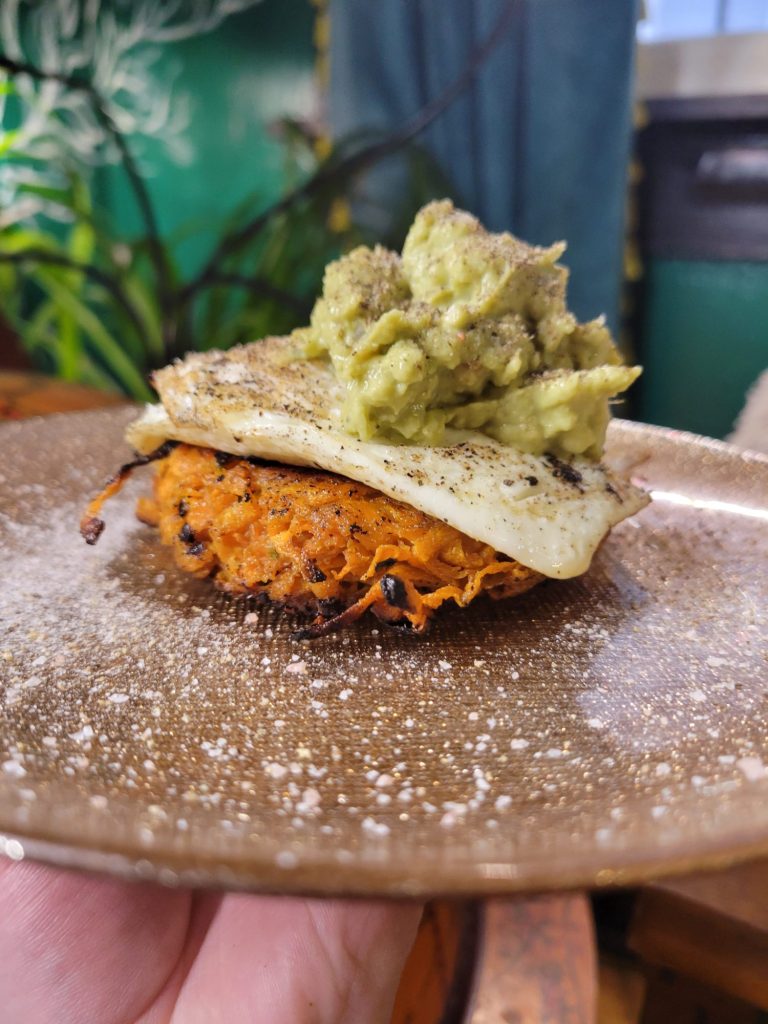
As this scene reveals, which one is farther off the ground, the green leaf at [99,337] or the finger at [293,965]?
the finger at [293,965]

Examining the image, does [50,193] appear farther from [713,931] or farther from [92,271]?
[713,931]

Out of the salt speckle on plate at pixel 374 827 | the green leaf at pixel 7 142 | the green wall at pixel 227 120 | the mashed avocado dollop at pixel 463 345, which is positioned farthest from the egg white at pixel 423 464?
the green wall at pixel 227 120

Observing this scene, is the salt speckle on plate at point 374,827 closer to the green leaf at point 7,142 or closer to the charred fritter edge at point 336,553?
the charred fritter edge at point 336,553

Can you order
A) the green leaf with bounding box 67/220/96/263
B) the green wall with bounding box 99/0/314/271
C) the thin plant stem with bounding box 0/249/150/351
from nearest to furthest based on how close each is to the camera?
the thin plant stem with bounding box 0/249/150/351, the green leaf with bounding box 67/220/96/263, the green wall with bounding box 99/0/314/271

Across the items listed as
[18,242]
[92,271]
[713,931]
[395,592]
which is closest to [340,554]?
[395,592]

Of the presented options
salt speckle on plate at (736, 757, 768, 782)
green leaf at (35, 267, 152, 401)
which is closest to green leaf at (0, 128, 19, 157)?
green leaf at (35, 267, 152, 401)

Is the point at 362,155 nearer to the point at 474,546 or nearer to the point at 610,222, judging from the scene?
the point at 610,222

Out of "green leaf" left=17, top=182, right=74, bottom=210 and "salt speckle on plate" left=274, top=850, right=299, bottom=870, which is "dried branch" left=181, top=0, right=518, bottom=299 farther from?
"salt speckle on plate" left=274, top=850, right=299, bottom=870
